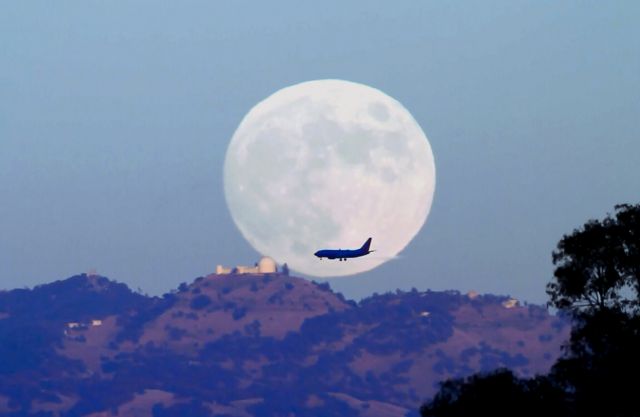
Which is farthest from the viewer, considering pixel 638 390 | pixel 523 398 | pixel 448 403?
pixel 448 403

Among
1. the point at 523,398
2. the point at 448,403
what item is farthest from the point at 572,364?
the point at 448,403

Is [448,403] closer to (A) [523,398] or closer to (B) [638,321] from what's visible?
(A) [523,398]

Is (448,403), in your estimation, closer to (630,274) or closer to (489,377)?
(489,377)

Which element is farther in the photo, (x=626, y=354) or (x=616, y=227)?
(x=616, y=227)

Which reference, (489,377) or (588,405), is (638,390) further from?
A: (489,377)

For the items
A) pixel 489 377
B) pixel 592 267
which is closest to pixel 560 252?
pixel 592 267

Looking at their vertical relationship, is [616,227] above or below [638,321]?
above

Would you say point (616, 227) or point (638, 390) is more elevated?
point (616, 227)

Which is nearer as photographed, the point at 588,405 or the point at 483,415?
the point at 588,405

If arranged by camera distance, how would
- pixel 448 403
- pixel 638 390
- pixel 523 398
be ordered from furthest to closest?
1. pixel 448 403
2. pixel 523 398
3. pixel 638 390
